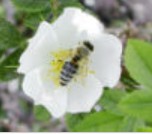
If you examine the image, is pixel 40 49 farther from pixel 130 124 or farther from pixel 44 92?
pixel 130 124

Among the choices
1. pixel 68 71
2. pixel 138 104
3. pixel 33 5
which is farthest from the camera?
pixel 33 5

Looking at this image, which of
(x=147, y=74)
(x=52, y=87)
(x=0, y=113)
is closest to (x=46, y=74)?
(x=52, y=87)

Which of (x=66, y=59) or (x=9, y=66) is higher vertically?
(x=66, y=59)

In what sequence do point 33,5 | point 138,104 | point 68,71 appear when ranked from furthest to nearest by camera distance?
point 33,5 < point 68,71 < point 138,104

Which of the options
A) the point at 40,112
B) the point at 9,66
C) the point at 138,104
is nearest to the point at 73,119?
the point at 40,112

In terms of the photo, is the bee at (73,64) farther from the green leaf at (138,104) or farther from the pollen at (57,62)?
the green leaf at (138,104)

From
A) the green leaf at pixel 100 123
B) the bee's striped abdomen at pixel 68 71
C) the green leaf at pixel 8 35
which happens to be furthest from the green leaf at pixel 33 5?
the green leaf at pixel 100 123

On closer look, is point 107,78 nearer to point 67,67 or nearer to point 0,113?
point 67,67

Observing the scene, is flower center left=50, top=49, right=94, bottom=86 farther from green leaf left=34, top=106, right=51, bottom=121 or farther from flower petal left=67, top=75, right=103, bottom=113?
green leaf left=34, top=106, right=51, bottom=121
